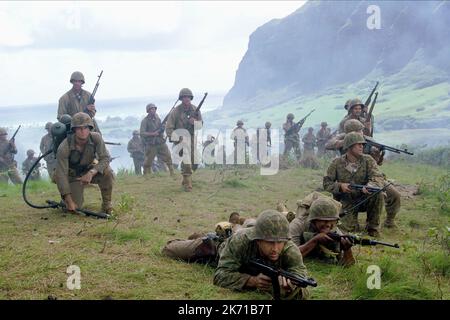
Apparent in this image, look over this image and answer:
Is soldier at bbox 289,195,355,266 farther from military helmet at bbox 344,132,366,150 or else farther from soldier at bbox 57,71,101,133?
soldier at bbox 57,71,101,133

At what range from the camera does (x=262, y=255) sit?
14.6ft

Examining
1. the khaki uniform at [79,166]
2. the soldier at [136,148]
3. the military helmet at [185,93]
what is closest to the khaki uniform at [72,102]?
the military helmet at [185,93]

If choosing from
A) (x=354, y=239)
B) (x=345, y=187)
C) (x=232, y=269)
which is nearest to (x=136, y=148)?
(x=345, y=187)

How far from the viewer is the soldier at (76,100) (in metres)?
9.95

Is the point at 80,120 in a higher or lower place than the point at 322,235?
higher

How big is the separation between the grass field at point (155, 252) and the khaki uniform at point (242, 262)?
0.37ft

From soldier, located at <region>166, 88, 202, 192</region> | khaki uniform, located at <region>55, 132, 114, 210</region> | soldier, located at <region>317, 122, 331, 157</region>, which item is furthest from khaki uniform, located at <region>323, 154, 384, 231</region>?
soldier, located at <region>317, 122, 331, 157</region>

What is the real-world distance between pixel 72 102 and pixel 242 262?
6740mm

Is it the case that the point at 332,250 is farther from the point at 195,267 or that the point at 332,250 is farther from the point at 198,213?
the point at 198,213

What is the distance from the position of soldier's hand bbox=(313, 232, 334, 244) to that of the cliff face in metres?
36.0

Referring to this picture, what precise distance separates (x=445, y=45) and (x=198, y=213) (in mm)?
41104

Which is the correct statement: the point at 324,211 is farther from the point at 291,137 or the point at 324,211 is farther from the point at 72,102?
the point at 291,137

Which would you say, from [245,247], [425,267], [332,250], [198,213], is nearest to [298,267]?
[245,247]

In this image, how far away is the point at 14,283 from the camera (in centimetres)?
462
